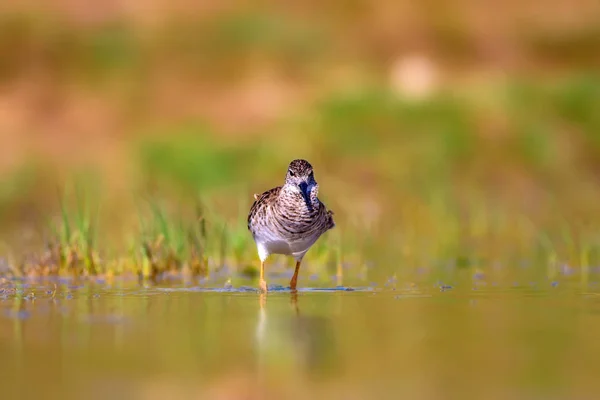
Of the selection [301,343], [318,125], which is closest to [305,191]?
[301,343]

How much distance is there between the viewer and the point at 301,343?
23.1 ft

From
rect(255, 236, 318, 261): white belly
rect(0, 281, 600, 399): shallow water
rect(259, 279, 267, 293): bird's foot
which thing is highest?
rect(255, 236, 318, 261): white belly

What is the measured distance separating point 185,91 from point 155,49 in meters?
1.34

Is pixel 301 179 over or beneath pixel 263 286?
over

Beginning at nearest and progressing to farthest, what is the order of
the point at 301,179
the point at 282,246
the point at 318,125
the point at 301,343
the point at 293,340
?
the point at 301,343
the point at 293,340
the point at 301,179
the point at 282,246
the point at 318,125

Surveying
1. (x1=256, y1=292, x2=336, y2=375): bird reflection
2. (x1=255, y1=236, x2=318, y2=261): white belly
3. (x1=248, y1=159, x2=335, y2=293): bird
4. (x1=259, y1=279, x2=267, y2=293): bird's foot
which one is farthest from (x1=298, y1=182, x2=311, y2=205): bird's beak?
(x1=256, y1=292, x2=336, y2=375): bird reflection

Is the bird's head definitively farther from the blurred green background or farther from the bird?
the blurred green background

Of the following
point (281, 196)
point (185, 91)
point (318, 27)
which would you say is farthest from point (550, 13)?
point (281, 196)

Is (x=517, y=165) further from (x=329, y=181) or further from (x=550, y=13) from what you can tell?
(x=550, y=13)

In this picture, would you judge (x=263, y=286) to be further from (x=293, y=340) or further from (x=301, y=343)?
(x=301, y=343)

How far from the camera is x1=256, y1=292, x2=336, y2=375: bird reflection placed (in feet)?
20.9

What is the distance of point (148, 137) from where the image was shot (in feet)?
64.3

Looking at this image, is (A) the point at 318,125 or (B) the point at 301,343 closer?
(B) the point at 301,343

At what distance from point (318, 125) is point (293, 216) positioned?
928 cm
